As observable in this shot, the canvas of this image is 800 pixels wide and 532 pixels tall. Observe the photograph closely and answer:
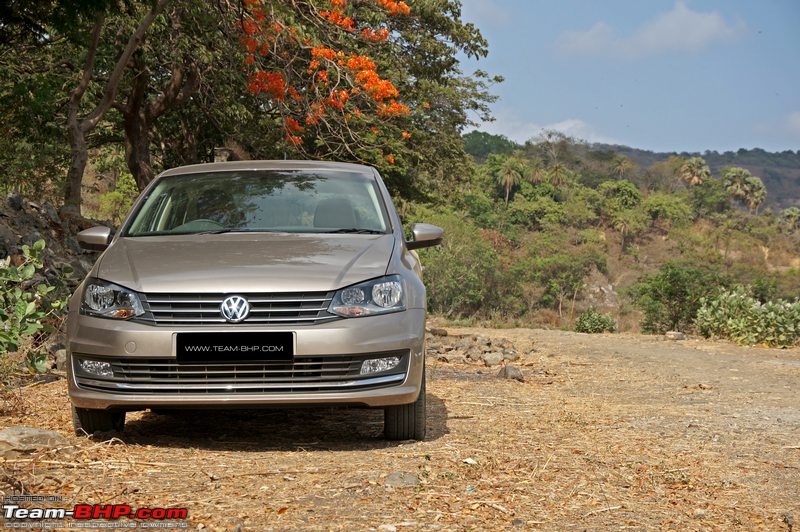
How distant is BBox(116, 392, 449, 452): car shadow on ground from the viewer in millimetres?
5637

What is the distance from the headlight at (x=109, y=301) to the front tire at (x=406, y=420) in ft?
4.82

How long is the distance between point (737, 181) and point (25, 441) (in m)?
122

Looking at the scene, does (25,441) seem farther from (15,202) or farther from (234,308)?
(15,202)

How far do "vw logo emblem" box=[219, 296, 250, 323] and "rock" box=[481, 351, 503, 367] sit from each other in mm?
7470

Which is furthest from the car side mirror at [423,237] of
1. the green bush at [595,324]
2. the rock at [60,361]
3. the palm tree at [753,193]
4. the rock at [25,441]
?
the palm tree at [753,193]

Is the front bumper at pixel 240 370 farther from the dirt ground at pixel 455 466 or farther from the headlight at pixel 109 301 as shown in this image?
the dirt ground at pixel 455 466

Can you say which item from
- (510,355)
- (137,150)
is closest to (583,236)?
(137,150)

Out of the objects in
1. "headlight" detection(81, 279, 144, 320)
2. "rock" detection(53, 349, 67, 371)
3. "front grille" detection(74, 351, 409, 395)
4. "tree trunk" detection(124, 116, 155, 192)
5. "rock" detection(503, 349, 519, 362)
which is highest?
"tree trunk" detection(124, 116, 155, 192)

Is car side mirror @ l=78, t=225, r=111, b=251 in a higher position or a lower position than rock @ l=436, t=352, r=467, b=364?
higher

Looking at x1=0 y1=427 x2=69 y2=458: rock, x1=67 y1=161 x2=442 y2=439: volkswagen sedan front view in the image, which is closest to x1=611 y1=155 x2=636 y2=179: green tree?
x1=67 y1=161 x2=442 y2=439: volkswagen sedan front view

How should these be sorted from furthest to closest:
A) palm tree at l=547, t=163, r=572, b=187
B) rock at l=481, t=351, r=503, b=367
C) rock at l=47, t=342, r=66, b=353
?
1. palm tree at l=547, t=163, r=572, b=187
2. rock at l=481, t=351, r=503, b=367
3. rock at l=47, t=342, r=66, b=353

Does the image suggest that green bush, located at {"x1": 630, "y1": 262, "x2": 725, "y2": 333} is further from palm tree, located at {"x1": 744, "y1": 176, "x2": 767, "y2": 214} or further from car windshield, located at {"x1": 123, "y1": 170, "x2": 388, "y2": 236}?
palm tree, located at {"x1": 744, "y1": 176, "x2": 767, "y2": 214}

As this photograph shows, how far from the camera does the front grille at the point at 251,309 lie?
5.07 meters

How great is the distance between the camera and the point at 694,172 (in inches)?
4722
